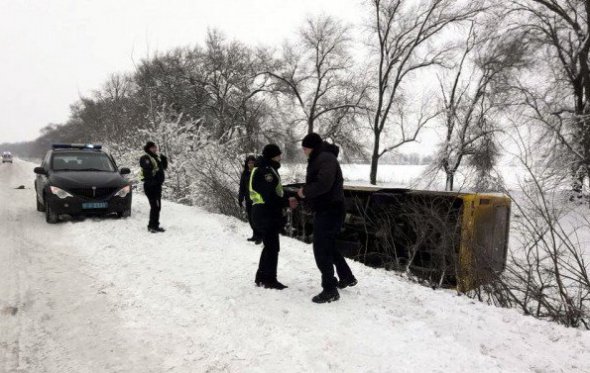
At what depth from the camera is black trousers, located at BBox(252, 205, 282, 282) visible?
A: 195 inches

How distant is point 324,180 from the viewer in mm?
4414

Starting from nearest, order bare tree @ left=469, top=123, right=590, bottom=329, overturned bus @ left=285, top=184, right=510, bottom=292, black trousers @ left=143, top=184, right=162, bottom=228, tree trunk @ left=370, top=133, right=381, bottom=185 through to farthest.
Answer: bare tree @ left=469, top=123, right=590, bottom=329
overturned bus @ left=285, top=184, right=510, bottom=292
black trousers @ left=143, top=184, right=162, bottom=228
tree trunk @ left=370, top=133, right=381, bottom=185

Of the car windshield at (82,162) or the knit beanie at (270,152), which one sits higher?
the knit beanie at (270,152)

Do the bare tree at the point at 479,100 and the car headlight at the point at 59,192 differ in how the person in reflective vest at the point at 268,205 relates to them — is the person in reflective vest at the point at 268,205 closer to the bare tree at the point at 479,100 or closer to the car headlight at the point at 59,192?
the car headlight at the point at 59,192

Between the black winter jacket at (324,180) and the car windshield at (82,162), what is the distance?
7.33 metres

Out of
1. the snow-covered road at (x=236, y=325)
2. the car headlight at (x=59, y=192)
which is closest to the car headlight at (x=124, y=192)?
the car headlight at (x=59, y=192)

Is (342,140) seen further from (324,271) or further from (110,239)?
(324,271)

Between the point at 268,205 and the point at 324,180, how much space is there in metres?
0.87

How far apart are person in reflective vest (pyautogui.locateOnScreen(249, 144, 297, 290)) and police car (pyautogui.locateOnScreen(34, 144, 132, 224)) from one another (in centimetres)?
546

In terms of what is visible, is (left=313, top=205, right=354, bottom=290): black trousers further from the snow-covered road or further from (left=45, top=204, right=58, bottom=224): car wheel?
(left=45, top=204, right=58, bottom=224): car wheel

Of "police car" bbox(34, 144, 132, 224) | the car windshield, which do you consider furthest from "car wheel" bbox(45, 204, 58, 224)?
the car windshield

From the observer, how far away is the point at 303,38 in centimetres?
2786

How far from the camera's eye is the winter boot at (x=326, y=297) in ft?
15.0

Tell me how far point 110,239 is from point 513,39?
18007mm
